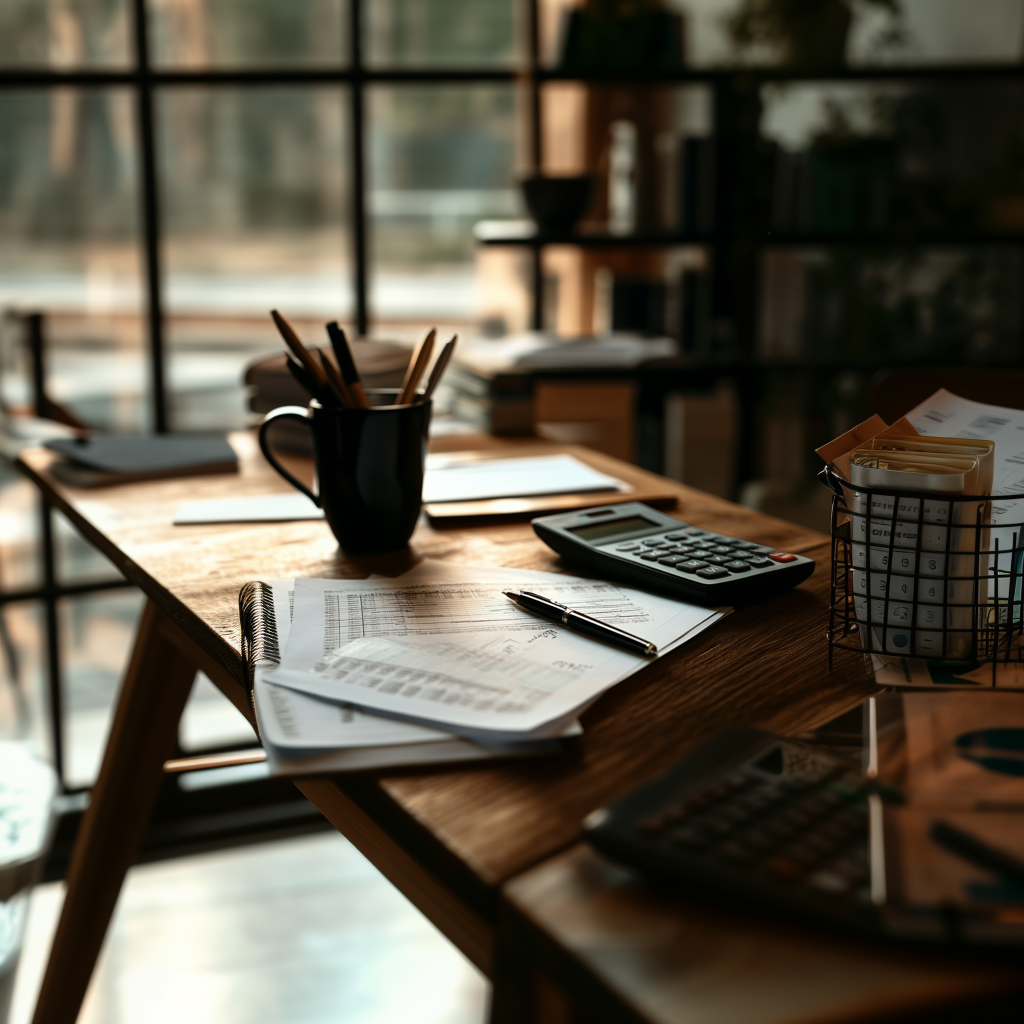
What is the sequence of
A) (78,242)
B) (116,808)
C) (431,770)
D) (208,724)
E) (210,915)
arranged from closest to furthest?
(431,770), (116,808), (210,915), (78,242), (208,724)

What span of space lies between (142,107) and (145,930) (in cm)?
148

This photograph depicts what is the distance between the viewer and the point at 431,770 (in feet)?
1.98

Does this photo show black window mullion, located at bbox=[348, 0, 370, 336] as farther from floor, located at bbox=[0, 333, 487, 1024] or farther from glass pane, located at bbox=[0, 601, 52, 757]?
glass pane, located at bbox=[0, 601, 52, 757]

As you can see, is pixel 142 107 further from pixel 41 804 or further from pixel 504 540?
pixel 504 540

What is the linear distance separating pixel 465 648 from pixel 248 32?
1794 millimetres

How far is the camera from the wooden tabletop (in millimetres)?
546

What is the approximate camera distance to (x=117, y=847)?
1.47 m

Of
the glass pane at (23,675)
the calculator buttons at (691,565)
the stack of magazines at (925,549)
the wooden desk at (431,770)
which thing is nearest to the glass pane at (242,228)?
the glass pane at (23,675)

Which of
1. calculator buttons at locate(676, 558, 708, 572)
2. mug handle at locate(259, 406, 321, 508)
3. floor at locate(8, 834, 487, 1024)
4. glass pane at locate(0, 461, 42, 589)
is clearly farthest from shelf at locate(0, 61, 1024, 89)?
calculator buttons at locate(676, 558, 708, 572)

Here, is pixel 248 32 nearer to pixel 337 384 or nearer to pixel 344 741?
pixel 337 384

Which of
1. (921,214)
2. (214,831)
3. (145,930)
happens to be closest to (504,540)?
(145,930)

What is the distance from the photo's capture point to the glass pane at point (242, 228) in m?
2.16

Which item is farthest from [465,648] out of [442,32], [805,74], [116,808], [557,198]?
[805,74]

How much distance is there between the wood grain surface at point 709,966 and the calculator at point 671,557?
402 mm
